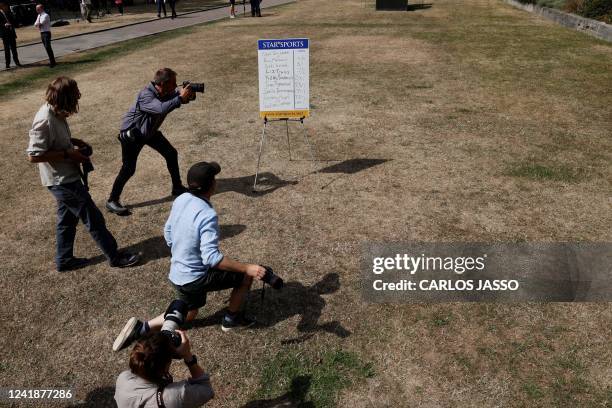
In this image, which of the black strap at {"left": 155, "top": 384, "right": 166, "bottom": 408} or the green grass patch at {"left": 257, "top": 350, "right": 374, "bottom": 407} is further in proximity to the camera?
the green grass patch at {"left": 257, "top": 350, "right": 374, "bottom": 407}

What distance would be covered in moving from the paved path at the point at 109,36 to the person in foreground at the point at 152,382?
699 inches

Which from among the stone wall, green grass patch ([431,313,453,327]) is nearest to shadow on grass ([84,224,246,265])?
green grass patch ([431,313,453,327])

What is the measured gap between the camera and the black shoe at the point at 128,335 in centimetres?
405

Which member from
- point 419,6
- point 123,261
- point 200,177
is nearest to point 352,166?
point 123,261

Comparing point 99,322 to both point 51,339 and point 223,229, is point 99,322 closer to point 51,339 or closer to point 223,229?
point 51,339

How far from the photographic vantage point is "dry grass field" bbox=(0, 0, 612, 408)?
4281 mm

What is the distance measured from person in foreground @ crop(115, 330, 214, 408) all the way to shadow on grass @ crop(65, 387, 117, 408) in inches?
49.9

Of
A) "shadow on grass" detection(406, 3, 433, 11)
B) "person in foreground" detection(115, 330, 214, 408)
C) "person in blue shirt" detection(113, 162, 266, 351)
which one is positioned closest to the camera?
"person in foreground" detection(115, 330, 214, 408)

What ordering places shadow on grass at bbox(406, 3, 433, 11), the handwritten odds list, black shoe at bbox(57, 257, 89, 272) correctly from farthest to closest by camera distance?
shadow on grass at bbox(406, 3, 433, 11) < the handwritten odds list < black shoe at bbox(57, 257, 89, 272)

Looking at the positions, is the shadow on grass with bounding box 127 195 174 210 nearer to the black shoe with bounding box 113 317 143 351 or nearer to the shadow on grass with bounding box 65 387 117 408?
the black shoe with bounding box 113 317 143 351

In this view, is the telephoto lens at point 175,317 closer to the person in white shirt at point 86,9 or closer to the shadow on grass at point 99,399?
the shadow on grass at point 99,399

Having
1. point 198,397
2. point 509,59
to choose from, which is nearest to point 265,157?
point 198,397

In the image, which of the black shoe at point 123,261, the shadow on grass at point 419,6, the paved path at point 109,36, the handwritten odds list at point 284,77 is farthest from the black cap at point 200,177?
the shadow on grass at point 419,6

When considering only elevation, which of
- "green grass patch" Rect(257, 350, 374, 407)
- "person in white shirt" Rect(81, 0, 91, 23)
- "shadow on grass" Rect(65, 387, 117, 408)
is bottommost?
"shadow on grass" Rect(65, 387, 117, 408)
